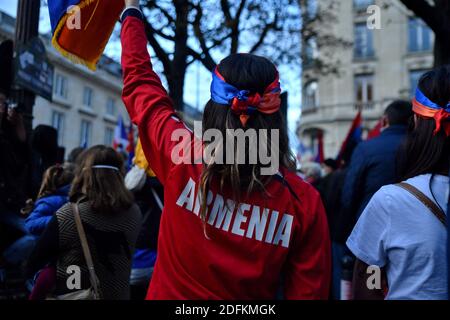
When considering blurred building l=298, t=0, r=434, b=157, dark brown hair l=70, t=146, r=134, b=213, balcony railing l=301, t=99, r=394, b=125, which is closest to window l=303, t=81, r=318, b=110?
blurred building l=298, t=0, r=434, b=157

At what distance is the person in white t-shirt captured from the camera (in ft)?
6.00

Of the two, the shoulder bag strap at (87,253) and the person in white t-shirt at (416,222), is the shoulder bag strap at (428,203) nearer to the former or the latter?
the person in white t-shirt at (416,222)

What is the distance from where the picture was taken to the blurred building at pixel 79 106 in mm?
33875

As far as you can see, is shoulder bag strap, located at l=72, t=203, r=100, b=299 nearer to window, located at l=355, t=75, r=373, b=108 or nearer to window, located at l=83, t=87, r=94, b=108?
window, located at l=355, t=75, r=373, b=108

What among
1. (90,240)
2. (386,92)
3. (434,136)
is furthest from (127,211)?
(386,92)

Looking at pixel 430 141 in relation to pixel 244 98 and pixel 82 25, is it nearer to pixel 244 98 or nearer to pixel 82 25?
pixel 244 98

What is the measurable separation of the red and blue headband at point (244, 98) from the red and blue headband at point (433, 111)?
63 cm

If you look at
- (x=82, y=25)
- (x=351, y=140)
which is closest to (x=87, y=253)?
(x=82, y=25)

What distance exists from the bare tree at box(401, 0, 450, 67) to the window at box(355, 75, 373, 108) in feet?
91.1

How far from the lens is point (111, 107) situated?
136ft

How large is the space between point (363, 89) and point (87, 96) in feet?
66.0

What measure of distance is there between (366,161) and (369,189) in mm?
216

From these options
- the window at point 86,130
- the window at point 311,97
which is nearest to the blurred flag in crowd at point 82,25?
the window at point 311,97
